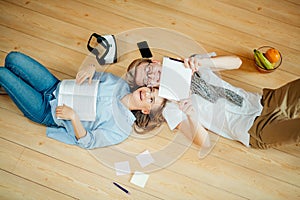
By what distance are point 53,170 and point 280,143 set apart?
842mm

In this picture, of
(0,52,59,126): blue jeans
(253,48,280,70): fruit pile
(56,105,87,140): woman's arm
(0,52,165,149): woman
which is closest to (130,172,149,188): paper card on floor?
(0,52,165,149): woman

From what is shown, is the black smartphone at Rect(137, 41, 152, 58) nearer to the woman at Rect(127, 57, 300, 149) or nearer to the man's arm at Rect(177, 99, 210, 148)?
the woman at Rect(127, 57, 300, 149)

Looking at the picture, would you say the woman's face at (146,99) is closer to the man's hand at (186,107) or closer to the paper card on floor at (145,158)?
the man's hand at (186,107)

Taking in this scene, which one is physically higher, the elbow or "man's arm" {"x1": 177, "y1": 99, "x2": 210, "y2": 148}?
the elbow

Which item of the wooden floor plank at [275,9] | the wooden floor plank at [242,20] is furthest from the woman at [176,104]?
the wooden floor plank at [275,9]

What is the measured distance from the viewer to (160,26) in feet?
5.16

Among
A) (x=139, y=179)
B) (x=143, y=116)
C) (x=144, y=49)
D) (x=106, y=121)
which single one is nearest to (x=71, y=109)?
(x=106, y=121)

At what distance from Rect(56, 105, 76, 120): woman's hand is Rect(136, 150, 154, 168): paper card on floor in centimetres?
31

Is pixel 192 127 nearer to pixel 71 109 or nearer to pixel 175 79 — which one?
pixel 175 79

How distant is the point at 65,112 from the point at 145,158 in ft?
1.18

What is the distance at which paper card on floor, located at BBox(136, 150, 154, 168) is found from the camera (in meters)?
1.32

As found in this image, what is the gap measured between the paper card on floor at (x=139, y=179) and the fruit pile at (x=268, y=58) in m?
0.68

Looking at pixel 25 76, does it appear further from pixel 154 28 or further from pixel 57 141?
pixel 154 28

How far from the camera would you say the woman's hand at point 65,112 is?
119 cm
